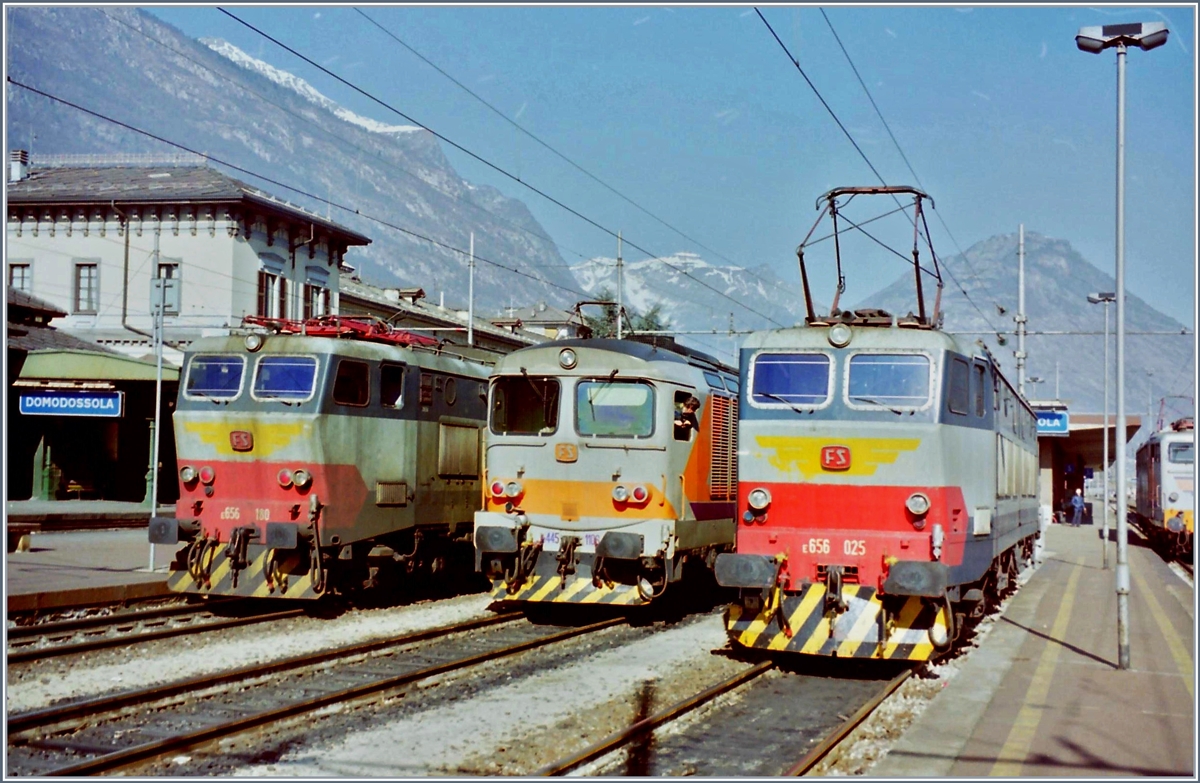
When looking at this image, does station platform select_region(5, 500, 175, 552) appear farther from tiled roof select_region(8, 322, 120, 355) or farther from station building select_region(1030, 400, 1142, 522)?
station building select_region(1030, 400, 1142, 522)

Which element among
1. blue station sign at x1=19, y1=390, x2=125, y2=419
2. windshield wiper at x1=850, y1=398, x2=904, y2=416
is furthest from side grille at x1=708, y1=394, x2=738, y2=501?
blue station sign at x1=19, y1=390, x2=125, y2=419

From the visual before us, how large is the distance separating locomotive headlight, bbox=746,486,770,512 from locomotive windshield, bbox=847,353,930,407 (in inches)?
52.2

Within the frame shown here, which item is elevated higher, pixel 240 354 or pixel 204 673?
pixel 240 354

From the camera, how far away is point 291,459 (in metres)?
14.9

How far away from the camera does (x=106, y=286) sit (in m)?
39.1

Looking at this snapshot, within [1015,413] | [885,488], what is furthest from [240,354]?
[1015,413]

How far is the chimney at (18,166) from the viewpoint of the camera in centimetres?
4309

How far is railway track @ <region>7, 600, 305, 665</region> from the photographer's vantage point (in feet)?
40.6

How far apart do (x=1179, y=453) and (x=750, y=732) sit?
2360cm

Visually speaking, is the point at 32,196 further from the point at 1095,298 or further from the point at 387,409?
the point at 1095,298

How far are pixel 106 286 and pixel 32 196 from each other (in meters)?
4.25

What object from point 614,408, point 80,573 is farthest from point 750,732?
point 80,573

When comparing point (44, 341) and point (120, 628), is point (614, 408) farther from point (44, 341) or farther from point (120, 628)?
point (44, 341)

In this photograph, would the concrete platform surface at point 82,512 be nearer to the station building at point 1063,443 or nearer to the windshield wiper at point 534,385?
the windshield wiper at point 534,385
